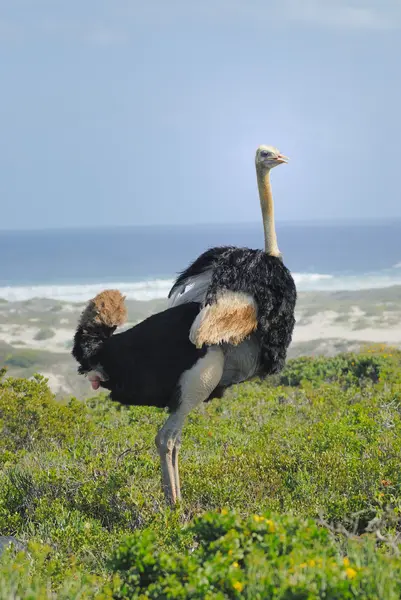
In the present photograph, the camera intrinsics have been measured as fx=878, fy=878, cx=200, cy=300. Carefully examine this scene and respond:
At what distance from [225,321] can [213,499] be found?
108 cm

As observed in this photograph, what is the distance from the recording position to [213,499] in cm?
512

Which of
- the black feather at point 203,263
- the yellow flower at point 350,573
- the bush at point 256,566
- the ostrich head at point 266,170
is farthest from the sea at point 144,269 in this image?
the yellow flower at point 350,573

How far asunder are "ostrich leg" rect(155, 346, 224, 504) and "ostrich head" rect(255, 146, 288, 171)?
1.53 metres

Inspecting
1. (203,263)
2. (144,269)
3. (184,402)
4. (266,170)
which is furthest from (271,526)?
(144,269)

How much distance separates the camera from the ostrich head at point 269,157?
5879mm

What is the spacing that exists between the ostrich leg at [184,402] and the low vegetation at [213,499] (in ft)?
0.51

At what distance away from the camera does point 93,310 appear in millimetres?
5383

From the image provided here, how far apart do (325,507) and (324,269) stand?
5186cm

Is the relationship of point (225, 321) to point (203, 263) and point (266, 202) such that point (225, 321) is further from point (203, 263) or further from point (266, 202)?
point (266, 202)

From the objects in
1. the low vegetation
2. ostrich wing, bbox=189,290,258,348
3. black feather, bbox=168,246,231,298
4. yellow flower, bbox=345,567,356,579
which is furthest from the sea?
yellow flower, bbox=345,567,356,579

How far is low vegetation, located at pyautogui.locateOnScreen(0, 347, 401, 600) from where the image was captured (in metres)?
3.00

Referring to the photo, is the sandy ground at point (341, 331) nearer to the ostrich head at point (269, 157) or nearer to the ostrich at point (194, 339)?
the ostrich head at point (269, 157)

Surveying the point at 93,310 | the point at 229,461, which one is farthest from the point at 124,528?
the point at 93,310

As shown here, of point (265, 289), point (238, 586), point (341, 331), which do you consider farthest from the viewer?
point (341, 331)
